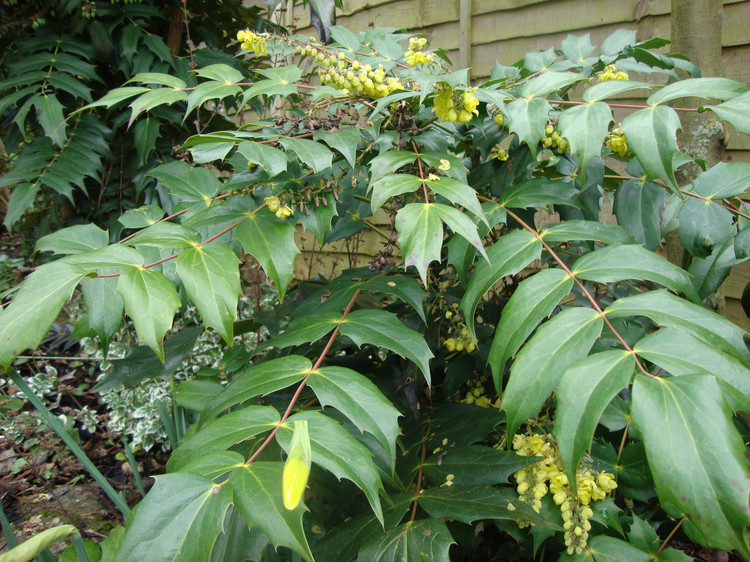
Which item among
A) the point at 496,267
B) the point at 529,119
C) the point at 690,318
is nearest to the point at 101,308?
the point at 496,267

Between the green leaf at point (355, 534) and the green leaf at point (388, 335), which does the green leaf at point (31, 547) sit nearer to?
the green leaf at point (355, 534)

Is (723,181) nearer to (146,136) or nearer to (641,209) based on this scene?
(641,209)

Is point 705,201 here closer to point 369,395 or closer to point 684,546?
point 369,395

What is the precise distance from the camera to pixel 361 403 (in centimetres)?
73

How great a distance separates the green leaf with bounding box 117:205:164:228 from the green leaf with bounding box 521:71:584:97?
91 cm

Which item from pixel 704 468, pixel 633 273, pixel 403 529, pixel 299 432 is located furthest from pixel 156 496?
pixel 633 273

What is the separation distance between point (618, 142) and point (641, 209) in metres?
0.16

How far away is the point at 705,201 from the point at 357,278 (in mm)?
742

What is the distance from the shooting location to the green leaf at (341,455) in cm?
59

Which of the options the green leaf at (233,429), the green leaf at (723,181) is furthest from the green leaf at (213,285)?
the green leaf at (723,181)

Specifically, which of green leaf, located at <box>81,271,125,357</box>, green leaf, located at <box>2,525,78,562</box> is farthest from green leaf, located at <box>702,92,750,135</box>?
green leaf, located at <box>2,525,78,562</box>

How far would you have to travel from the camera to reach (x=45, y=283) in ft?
2.41

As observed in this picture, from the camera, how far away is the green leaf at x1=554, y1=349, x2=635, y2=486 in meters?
0.55

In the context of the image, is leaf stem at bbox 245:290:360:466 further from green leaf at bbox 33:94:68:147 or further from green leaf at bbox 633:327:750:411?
green leaf at bbox 33:94:68:147
